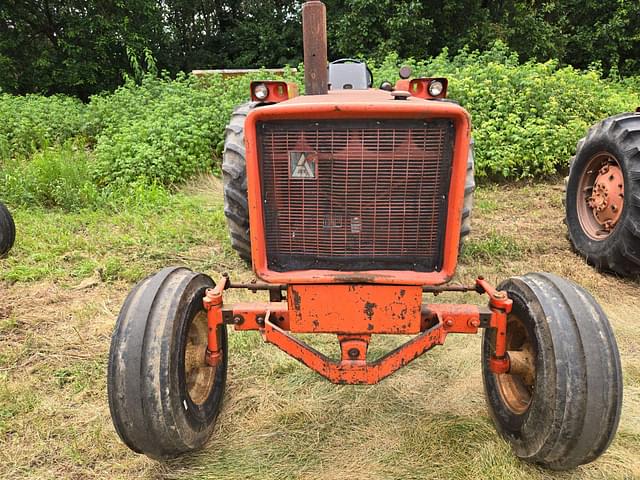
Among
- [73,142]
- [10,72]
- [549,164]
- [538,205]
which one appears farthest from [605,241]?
[10,72]

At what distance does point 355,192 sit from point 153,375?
1.08 metres

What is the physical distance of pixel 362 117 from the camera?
86.0 inches

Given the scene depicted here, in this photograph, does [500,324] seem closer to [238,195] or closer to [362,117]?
[362,117]

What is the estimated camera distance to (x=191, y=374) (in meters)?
2.73

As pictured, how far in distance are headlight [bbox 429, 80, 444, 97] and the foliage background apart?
10509 mm

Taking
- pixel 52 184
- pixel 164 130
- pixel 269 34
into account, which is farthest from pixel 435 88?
pixel 269 34

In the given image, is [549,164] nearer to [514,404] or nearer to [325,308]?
[514,404]

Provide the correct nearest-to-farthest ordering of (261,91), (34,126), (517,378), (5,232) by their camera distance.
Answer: (517,378), (261,91), (5,232), (34,126)

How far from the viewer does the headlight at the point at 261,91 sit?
115 inches

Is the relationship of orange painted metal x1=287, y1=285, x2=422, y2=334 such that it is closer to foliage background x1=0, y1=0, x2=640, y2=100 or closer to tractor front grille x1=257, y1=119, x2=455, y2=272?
tractor front grille x1=257, y1=119, x2=455, y2=272

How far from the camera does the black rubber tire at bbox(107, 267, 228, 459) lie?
2254 mm

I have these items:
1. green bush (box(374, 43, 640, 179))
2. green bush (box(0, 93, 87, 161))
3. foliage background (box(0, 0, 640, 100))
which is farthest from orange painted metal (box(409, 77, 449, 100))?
foliage background (box(0, 0, 640, 100))

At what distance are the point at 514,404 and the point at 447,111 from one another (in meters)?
1.37

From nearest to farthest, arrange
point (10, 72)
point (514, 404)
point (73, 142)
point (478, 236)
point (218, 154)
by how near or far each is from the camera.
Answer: point (514, 404) < point (478, 236) < point (218, 154) < point (73, 142) < point (10, 72)
